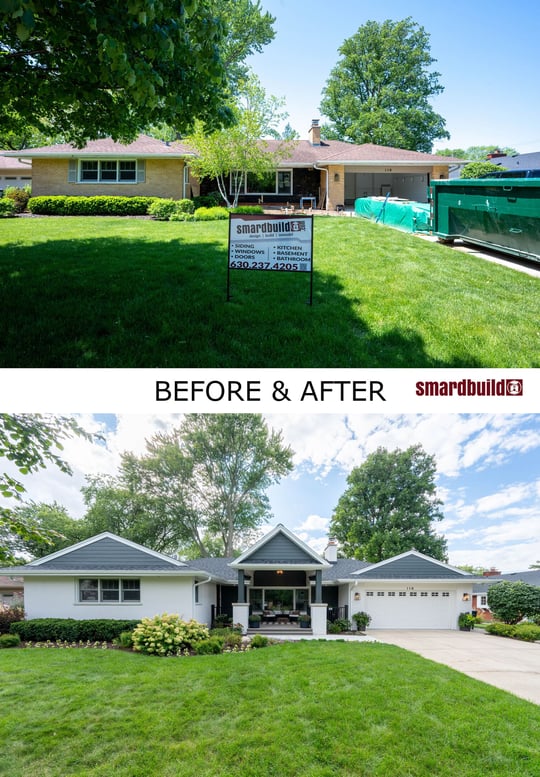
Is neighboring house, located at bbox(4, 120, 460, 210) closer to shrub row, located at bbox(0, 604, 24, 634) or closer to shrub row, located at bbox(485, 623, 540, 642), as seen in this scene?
shrub row, located at bbox(0, 604, 24, 634)

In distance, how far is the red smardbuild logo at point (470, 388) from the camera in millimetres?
7301

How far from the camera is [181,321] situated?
29.1 ft

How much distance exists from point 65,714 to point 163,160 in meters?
24.9

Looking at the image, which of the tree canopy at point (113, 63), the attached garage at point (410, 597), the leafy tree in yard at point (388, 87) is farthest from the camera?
the leafy tree in yard at point (388, 87)

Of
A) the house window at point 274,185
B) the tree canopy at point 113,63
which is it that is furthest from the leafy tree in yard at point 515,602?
the house window at point 274,185

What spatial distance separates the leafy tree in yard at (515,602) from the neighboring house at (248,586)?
4.31 ft

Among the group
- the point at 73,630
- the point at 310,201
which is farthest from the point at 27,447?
the point at 310,201

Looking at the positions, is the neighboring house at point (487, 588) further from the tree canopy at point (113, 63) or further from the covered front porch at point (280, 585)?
the tree canopy at point (113, 63)

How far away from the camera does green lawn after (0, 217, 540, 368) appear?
7.94 m

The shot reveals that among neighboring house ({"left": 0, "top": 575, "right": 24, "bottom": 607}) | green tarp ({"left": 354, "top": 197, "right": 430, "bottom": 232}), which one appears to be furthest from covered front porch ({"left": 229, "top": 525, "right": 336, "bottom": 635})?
neighboring house ({"left": 0, "top": 575, "right": 24, "bottom": 607})

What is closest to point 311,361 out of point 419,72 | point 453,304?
point 453,304

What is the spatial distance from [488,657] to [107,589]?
912 cm

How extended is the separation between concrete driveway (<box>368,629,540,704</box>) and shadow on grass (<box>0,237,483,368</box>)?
475cm

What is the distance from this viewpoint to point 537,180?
11156 mm
